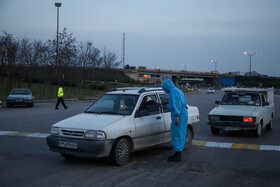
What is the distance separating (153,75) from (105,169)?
106464 millimetres

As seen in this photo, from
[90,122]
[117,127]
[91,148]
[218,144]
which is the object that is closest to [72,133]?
[90,122]

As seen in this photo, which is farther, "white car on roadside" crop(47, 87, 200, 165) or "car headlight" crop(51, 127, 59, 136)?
"car headlight" crop(51, 127, 59, 136)

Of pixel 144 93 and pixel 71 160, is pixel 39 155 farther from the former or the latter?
pixel 144 93

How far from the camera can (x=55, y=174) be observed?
21.9 ft

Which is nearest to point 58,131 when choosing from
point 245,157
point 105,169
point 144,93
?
point 105,169

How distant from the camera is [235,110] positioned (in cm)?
1212

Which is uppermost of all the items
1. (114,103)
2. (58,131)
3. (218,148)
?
(114,103)

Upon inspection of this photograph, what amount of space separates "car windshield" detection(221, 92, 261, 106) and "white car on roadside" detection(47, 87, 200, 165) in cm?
494

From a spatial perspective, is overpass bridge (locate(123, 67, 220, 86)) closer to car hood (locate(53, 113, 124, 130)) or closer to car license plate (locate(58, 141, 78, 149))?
car hood (locate(53, 113, 124, 130))

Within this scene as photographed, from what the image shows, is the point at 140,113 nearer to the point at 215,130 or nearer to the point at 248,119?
the point at 248,119

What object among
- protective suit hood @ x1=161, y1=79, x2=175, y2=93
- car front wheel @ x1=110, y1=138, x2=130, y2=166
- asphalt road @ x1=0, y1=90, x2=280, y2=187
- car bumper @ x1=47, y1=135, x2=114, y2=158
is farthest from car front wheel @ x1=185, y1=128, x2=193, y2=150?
car bumper @ x1=47, y1=135, x2=114, y2=158

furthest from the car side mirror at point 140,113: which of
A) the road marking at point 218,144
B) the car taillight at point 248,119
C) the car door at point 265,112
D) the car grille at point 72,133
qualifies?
the car door at point 265,112

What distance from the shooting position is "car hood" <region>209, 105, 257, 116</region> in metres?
11.7

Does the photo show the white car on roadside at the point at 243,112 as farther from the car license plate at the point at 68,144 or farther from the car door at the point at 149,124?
the car license plate at the point at 68,144
